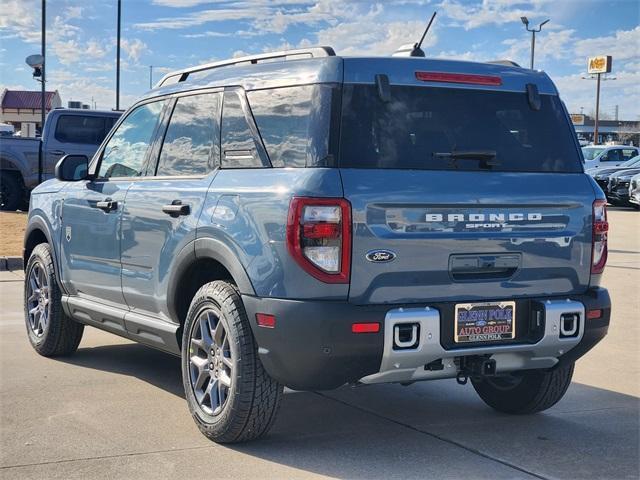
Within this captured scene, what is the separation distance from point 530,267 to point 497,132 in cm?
75

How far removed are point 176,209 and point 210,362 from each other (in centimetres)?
87

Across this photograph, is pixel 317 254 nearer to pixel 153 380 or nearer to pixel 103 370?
pixel 153 380

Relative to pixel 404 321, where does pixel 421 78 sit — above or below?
above

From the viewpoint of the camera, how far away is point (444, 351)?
14.1 ft

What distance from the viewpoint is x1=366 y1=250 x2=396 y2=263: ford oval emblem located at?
416 centimetres

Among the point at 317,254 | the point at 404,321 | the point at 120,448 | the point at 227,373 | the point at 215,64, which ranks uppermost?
the point at 215,64

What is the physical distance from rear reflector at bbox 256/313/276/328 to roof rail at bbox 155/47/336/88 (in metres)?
1.37

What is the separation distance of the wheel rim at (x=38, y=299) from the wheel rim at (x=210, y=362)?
221 centimetres

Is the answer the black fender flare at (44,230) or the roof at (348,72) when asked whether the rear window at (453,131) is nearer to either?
the roof at (348,72)

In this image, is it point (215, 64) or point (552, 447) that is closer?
point (552, 447)

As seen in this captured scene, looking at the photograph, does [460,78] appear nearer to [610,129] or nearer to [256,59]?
[256,59]

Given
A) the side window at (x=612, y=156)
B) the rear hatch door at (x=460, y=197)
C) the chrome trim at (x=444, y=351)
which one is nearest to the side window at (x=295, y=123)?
the rear hatch door at (x=460, y=197)

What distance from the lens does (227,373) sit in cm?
462

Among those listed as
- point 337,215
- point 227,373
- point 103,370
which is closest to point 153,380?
point 103,370
